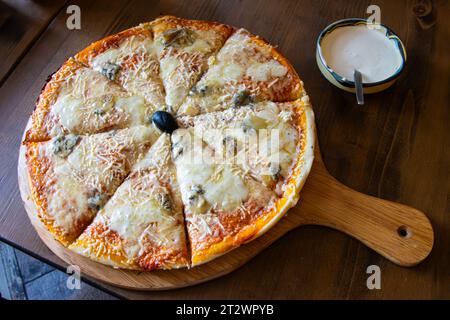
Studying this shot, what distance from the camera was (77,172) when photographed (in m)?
2.07

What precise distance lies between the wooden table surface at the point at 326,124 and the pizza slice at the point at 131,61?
33 centimetres

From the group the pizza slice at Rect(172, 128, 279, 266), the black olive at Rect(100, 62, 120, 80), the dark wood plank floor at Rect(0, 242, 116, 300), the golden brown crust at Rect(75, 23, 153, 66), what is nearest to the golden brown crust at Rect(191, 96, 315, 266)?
the pizza slice at Rect(172, 128, 279, 266)

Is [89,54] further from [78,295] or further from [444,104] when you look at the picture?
[444,104]

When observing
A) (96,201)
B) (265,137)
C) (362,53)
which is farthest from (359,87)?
(96,201)

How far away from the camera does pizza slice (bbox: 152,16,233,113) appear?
2.30 m

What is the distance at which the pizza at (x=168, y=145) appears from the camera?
193cm

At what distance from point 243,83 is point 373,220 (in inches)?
36.1

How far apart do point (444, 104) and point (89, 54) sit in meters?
1.95

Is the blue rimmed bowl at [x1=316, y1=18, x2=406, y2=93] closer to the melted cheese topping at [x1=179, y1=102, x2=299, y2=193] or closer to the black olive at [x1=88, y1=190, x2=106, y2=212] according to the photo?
the melted cheese topping at [x1=179, y1=102, x2=299, y2=193]

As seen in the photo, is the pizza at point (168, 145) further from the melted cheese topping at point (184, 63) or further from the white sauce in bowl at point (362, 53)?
the white sauce in bowl at point (362, 53)

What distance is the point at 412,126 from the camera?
2.33m

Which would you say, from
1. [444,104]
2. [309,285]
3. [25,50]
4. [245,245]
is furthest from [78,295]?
[444,104]

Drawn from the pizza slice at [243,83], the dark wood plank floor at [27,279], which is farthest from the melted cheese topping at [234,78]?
the dark wood plank floor at [27,279]

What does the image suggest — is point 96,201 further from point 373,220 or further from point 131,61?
point 373,220
